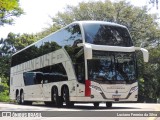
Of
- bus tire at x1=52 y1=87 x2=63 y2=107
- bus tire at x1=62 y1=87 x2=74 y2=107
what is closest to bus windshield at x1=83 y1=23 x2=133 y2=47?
bus tire at x1=62 y1=87 x2=74 y2=107

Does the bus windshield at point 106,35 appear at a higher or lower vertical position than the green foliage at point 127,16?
lower

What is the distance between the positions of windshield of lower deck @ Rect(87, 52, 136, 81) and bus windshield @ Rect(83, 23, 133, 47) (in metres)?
0.54

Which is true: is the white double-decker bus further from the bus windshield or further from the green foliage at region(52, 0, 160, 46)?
the green foliage at region(52, 0, 160, 46)

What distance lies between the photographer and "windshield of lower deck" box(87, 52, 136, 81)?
15.7 m

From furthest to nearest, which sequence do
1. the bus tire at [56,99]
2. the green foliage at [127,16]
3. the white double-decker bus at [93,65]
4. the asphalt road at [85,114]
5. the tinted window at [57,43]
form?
the green foliage at [127,16] < the bus tire at [56,99] < the tinted window at [57,43] < the white double-decker bus at [93,65] < the asphalt road at [85,114]

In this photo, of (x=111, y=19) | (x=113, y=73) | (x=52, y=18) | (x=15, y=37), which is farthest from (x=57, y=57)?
(x=15, y=37)

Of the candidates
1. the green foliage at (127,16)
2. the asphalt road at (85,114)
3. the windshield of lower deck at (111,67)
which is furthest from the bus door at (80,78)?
the green foliage at (127,16)

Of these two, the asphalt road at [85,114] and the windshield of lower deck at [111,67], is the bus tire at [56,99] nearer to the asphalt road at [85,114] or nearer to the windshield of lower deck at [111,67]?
the windshield of lower deck at [111,67]

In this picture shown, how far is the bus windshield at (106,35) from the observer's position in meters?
16.0

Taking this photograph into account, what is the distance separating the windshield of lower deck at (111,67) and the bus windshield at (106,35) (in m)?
0.54

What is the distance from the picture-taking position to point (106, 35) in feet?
53.9

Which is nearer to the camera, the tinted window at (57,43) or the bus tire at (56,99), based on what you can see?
the tinted window at (57,43)

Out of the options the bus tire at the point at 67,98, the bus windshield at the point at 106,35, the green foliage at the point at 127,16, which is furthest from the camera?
the green foliage at the point at 127,16

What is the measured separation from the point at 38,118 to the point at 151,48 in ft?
110
